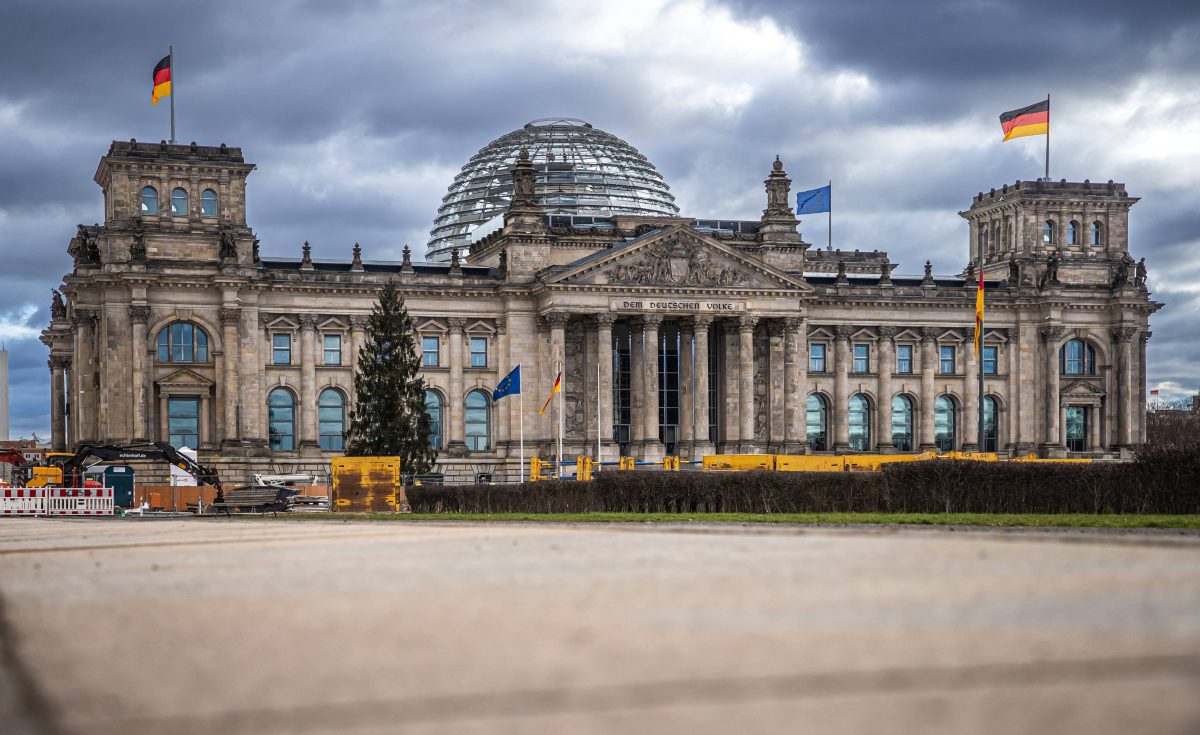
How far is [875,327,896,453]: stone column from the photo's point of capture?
311ft

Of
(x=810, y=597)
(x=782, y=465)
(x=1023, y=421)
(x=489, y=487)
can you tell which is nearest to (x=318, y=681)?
(x=810, y=597)

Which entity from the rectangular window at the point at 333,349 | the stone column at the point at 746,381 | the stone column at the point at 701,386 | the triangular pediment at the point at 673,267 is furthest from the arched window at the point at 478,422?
the stone column at the point at 746,381

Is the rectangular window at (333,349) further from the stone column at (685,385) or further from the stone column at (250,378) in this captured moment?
the stone column at (685,385)

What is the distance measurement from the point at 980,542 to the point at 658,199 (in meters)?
91.0

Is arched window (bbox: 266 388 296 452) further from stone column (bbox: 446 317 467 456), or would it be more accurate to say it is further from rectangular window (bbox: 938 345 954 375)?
rectangular window (bbox: 938 345 954 375)

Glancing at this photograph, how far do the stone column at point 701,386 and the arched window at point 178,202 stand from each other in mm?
29760

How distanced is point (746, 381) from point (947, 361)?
16.3 meters

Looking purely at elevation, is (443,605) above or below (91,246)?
below

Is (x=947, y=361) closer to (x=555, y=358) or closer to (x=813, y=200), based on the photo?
(x=813, y=200)

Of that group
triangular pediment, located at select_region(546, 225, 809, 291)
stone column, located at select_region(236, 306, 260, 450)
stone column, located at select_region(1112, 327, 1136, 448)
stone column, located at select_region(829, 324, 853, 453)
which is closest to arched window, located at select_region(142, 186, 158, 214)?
stone column, located at select_region(236, 306, 260, 450)

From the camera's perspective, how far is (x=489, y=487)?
50.1m

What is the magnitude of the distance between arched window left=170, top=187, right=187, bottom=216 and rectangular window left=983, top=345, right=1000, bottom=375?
50407 mm

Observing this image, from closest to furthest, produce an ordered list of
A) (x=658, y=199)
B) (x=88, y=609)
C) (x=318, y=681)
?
1. (x=318, y=681)
2. (x=88, y=609)
3. (x=658, y=199)

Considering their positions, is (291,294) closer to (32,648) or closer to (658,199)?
(658,199)
